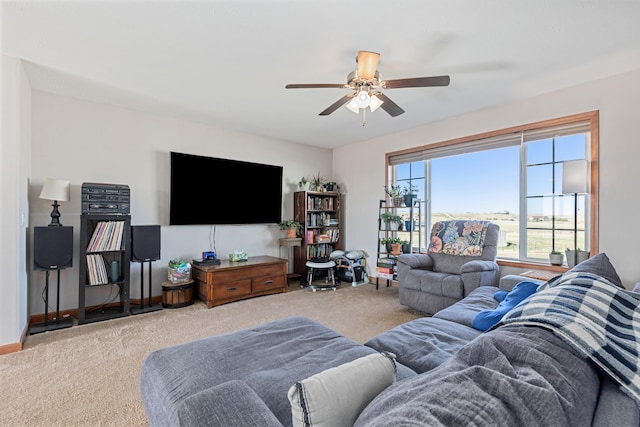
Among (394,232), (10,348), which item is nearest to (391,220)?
(394,232)

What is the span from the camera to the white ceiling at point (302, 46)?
1895 mm

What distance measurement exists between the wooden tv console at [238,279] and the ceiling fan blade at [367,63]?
2775 mm

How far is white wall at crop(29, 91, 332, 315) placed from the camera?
3.18 m

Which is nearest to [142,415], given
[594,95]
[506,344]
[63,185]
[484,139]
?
[506,344]

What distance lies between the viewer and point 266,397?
3.72 feet

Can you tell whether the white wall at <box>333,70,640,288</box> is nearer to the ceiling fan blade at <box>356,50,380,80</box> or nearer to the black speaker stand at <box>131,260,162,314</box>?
the ceiling fan blade at <box>356,50,380,80</box>

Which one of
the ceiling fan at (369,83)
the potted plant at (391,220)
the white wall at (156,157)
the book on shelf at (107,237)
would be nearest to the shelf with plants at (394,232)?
the potted plant at (391,220)

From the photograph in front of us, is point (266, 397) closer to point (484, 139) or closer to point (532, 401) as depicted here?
point (532, 401)

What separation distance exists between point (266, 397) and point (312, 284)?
3.69 metres

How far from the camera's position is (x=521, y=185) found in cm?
357

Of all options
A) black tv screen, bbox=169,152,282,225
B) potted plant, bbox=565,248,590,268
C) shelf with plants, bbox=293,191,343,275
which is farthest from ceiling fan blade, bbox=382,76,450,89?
shelf with plants, bbox=293,191,343,275

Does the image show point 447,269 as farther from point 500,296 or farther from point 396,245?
point 500,296

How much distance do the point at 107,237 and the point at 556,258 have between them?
4785 mm

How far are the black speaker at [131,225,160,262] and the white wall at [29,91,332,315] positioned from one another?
0.39 m
